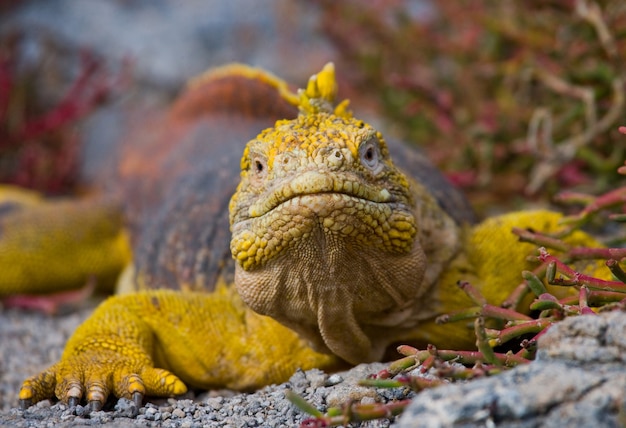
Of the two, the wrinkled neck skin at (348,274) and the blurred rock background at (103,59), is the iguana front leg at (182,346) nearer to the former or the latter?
the wrinkled neck skin at (348,274)

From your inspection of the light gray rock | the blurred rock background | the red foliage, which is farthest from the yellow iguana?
the blurred rock background

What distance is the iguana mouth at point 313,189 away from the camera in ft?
9.20

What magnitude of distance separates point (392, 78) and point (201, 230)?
2681 millimetres

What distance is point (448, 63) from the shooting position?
318 inches

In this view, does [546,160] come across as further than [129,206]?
No

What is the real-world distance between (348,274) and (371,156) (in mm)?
480

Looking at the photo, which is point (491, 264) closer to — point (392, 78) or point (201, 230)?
point (201, 230)

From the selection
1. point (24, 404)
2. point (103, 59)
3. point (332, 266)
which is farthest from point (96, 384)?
point (103, 59)

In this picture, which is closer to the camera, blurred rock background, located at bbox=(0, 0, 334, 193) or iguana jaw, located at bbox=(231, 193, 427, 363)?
iguana jaw, located at bbox=(231, 193, 427, 363)

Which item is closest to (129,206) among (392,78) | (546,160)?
(392,78)

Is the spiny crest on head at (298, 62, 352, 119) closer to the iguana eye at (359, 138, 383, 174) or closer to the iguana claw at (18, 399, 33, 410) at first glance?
the iguana eye at (359, 138, 383, 174)

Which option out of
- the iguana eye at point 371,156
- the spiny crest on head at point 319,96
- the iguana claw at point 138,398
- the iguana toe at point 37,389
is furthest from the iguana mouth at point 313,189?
the iguana toe at point 37,389

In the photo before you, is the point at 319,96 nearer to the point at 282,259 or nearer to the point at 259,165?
the point at 259,165

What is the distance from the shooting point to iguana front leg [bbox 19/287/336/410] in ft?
11.8
